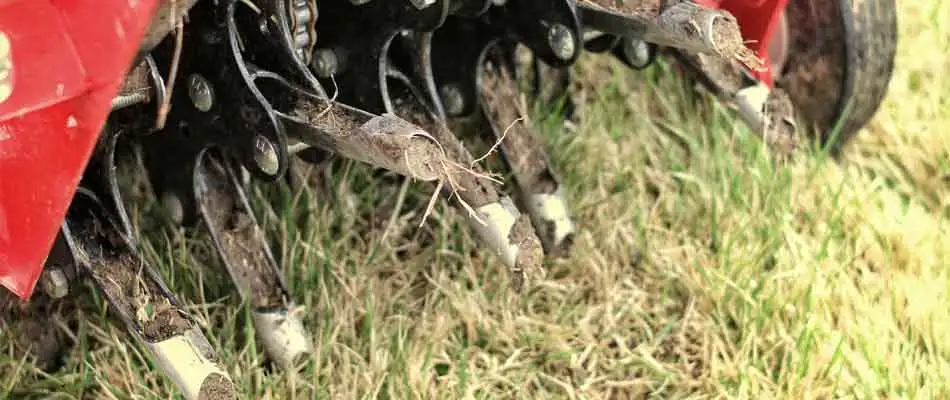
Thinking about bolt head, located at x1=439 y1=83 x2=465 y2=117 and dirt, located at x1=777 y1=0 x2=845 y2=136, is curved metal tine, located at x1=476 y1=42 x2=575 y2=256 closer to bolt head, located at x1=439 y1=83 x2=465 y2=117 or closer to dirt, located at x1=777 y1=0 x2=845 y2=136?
bolt head, located at x1=439 y1=83 x2=465 y2=117

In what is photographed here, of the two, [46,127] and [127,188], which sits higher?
[46,127]

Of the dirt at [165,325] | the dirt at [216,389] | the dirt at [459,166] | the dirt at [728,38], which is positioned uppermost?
the dirt at [728,38]

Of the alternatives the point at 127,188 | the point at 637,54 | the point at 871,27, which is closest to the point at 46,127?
the point at 127,188

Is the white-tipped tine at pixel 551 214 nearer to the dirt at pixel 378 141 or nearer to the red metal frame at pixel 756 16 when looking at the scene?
the red metal frame at pixel 756 16

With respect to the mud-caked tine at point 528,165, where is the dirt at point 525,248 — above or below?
above

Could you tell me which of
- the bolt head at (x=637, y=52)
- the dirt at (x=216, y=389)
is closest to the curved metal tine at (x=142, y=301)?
the dirt at (x=216, y=389)

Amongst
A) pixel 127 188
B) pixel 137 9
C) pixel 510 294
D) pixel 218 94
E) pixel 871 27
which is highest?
pixel 137 9

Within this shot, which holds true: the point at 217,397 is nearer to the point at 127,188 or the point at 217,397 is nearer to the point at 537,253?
the point at 537,253

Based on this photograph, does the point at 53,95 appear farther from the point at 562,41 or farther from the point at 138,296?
the point at 562,41
